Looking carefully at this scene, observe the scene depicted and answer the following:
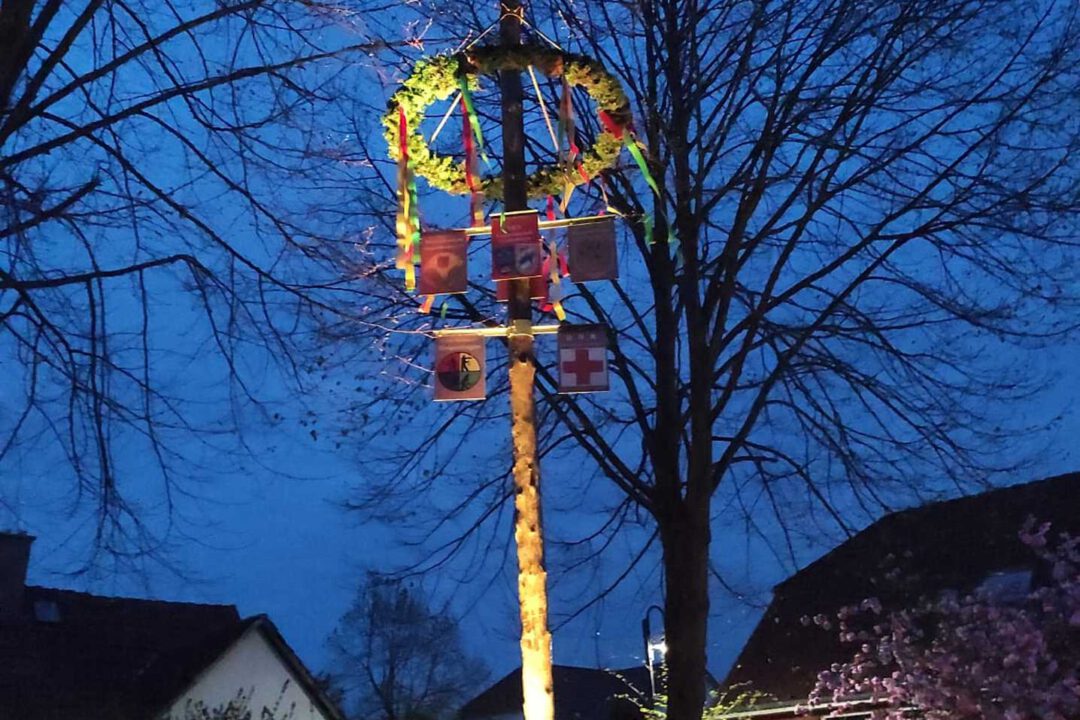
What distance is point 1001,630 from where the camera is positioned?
11.1m

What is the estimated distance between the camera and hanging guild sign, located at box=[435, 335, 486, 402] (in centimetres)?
814

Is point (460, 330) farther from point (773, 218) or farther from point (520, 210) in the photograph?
point (773, 218)

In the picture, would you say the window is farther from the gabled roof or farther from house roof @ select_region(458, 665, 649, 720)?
house roof @ select_region(458, 665, 649, 720)

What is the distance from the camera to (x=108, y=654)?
83.7ft

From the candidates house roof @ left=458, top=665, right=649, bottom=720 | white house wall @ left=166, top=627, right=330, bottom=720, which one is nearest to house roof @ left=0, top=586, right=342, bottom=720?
white house wall @ left=166, top=627, right=330, bottom=720

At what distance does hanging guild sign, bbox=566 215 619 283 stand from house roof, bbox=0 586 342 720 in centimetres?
1762

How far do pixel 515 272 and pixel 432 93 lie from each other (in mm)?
1744

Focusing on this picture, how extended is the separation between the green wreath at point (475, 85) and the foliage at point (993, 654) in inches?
232

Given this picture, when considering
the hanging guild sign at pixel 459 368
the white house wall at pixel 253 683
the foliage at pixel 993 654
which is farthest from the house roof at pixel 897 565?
the white house wall at pixel 253 683

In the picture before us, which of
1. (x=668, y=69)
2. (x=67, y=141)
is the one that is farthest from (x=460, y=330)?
(x=668, y=69)

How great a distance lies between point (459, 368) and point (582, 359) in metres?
0.86

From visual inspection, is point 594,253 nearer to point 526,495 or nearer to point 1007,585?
point 526,495

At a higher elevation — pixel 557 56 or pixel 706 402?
pixel 557 56

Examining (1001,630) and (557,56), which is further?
(1001,630)
